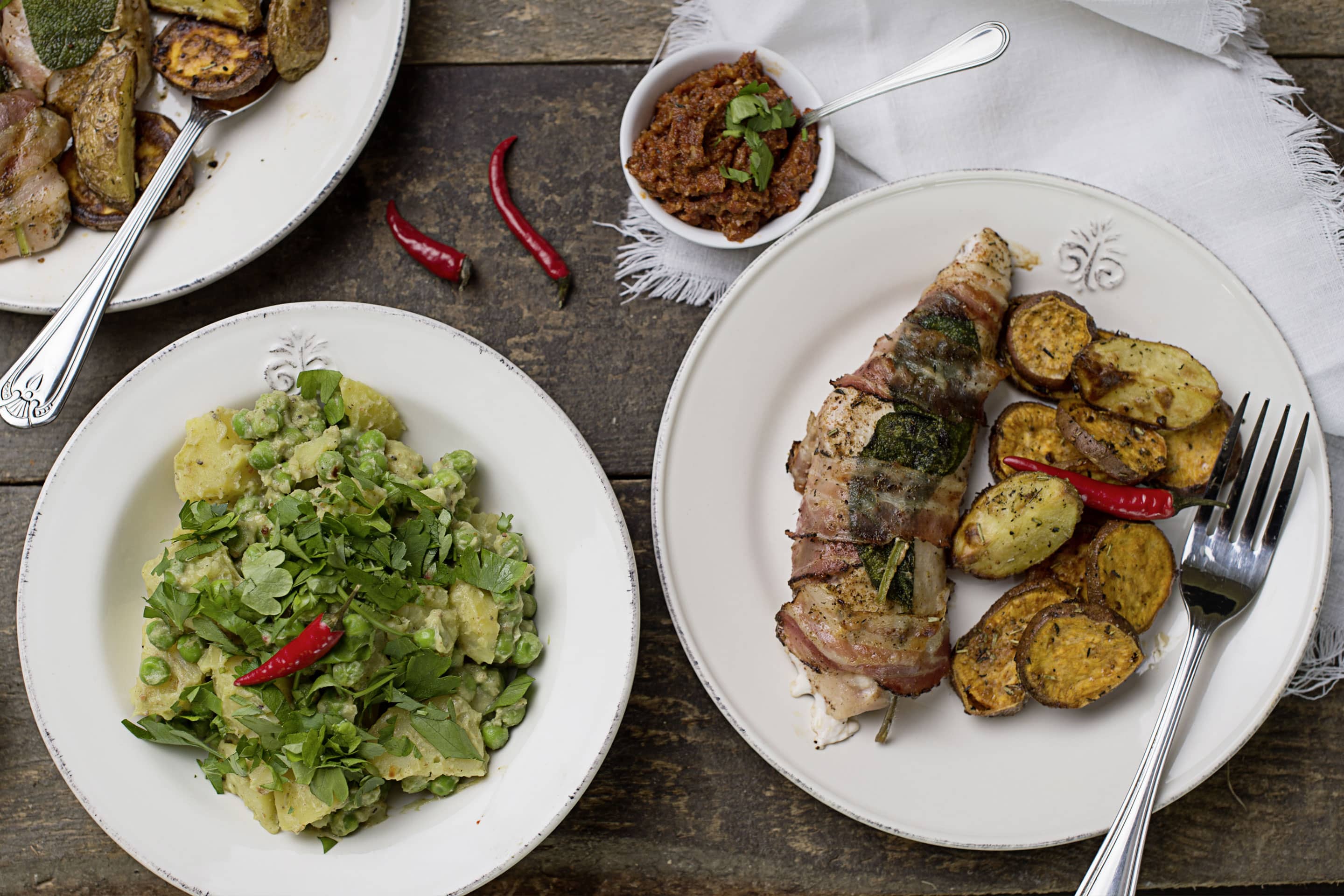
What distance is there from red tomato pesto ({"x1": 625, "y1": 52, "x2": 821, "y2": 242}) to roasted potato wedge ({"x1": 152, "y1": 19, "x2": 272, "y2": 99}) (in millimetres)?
1150

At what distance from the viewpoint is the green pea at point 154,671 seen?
2.28m

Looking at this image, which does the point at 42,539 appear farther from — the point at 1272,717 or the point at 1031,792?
the point at 1272,717

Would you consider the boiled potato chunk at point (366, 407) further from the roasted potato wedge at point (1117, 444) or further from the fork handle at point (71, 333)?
the roasted potato wedge at point (1117, 444)

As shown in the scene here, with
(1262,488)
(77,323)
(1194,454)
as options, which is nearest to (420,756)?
(77,323)

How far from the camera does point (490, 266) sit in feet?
9.41

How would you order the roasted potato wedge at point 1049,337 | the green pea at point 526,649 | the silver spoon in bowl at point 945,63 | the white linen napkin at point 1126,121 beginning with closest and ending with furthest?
the green pea at point 526,649 → the roasted potato wedge at point 1049,337 → the silver spoon in bowl at point 945,63 → the white linen napkin at point 1126,121

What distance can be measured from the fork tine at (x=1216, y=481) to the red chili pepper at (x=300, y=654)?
7.50ft

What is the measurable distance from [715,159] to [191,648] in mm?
1932

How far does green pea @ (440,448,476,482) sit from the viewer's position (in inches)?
96.3

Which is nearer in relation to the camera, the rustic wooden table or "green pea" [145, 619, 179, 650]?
"green pea" [145, 619, 179, 650]

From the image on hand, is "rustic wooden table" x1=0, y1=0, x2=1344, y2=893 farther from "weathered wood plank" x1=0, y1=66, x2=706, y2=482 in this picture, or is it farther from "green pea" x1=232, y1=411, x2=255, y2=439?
"green pea" x1=232, y1=411, x2=255, y2=439

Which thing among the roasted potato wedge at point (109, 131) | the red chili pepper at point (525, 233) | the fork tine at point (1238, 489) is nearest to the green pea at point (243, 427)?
the roasted potato wedge at point (109, 131)

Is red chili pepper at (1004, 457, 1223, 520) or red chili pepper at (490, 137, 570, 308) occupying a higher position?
red chili pepper at (490, 137, 570, 308)

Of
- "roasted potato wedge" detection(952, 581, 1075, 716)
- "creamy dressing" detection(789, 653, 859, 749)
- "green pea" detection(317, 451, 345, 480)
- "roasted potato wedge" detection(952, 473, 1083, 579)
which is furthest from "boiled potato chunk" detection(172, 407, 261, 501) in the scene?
"roasted potato wedge" detection(952, 581, 1075, 716)
